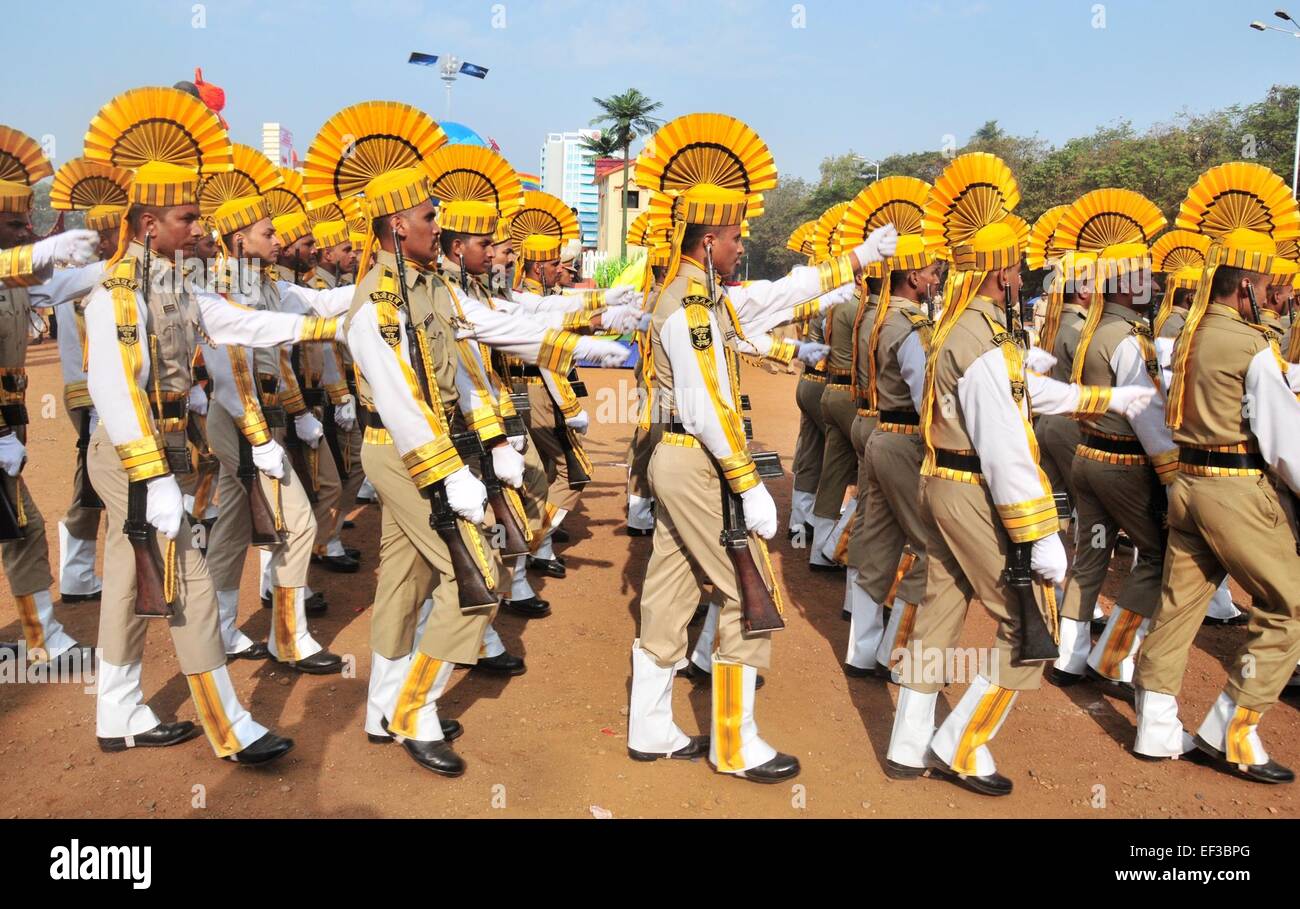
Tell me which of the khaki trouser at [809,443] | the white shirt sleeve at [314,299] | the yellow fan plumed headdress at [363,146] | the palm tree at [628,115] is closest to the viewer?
the yellow fan plumed headdress at [363,146]

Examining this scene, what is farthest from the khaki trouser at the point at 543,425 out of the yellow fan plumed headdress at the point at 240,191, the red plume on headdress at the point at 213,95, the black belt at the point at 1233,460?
the red plume on headdress at the point at 213,95

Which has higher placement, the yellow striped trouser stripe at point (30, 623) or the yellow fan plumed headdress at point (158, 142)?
the yellow fan plumed headdress at point (158, 142)

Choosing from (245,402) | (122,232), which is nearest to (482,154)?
(245,402)

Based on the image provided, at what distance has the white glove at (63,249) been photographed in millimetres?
4070

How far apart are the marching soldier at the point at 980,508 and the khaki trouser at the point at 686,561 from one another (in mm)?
822

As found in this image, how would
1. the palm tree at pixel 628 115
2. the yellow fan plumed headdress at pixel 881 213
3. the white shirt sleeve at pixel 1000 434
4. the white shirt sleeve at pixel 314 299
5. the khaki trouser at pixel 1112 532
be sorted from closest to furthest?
the white shirt sleeve at pixel 1000 434, the khaki trouser at pixel 1112 532, the yellow fan plumed headdress at pixel 881 213, the white shirt sleeve at pixel 314 299, the palm tree at pixel 628 115

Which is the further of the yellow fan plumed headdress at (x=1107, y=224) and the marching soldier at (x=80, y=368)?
the yellow fan plumed headdress at (x=1107, y=224)

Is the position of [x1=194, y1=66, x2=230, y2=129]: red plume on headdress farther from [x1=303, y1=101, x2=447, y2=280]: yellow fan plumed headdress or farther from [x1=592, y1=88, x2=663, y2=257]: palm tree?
A: [x1=592, y1=88, x2=663, y2=257]: palm tree

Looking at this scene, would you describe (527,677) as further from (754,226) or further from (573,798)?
(754,226)

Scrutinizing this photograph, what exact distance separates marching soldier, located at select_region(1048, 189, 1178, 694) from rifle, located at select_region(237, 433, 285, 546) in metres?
4.64

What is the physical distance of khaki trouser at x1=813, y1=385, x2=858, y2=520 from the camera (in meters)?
7.23

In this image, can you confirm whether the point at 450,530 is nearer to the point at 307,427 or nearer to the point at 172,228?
the point at 172,228

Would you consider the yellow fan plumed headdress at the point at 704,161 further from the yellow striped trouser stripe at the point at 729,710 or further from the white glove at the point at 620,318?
the yellow striped trouser stripe at the point at 729,710

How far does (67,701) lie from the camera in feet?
16.2
